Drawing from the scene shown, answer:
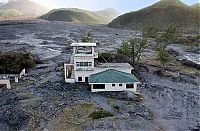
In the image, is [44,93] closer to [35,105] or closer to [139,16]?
[35,105]

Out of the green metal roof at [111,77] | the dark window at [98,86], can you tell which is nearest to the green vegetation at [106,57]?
the green metal roof at [111,77]

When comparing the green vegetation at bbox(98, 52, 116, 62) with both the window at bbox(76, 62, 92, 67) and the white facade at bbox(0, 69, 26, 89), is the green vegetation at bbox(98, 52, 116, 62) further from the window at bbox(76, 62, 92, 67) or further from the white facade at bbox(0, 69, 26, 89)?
the window at bbox(76, 62, 92, 67)

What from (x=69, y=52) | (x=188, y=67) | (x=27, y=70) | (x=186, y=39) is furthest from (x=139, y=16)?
A: (x=27, y=70)

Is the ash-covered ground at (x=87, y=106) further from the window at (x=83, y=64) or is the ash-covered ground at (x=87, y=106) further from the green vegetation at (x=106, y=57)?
the green vegetation at (x=106, y=57)

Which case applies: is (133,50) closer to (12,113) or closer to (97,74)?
(97,74)

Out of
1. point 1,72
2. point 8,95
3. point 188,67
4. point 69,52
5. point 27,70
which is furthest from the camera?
point 69,52
